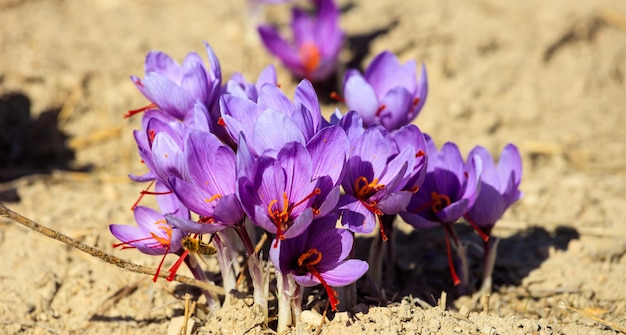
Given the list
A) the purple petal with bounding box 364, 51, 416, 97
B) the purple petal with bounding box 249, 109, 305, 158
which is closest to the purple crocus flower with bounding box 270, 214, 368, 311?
the purple petal with bounding box 249, 109, 305, 158

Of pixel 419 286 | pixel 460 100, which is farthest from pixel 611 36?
pixel 419 286

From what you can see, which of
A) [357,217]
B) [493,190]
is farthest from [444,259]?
[357,217]

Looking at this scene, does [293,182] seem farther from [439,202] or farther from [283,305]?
[439,202]

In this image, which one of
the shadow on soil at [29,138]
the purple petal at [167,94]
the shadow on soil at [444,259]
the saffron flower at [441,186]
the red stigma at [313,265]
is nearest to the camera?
the red stigma at [313,265]

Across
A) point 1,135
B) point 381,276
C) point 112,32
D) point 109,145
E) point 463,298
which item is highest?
point 112,32

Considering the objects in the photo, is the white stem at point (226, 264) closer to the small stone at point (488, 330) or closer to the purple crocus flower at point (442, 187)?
the purple crocus flower at point (442, 187)

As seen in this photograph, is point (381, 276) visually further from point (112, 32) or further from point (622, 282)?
point (112, 32)

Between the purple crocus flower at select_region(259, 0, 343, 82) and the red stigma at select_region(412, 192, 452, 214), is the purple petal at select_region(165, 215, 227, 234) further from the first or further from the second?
the purple crocus flower at select_region(259, 0, 343, 82)

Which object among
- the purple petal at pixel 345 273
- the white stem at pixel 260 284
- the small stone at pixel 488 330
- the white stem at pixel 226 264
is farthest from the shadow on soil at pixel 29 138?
the small stone at pixel 488 330
